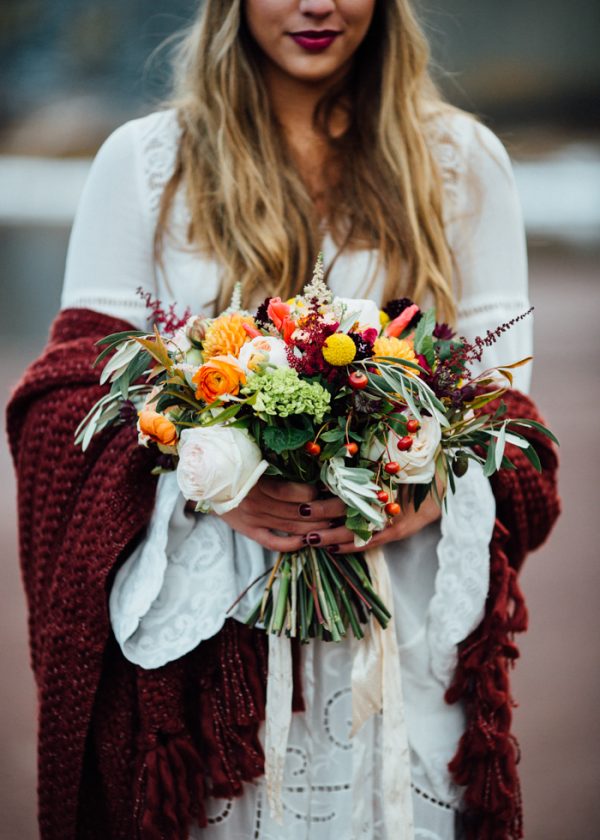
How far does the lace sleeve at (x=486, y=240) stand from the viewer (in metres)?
1.69

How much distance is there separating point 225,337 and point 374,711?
22.1 inches

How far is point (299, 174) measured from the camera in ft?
5.68

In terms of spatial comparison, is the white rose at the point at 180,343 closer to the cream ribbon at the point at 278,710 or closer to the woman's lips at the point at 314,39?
the cream ribbon at the point at 278,710

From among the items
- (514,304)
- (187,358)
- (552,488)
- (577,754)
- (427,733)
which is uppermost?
Result: (514,304)

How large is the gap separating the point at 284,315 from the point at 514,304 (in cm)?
52

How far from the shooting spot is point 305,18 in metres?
1.59

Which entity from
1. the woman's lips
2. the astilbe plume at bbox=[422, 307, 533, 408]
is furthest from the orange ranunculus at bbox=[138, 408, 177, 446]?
the woman's lips

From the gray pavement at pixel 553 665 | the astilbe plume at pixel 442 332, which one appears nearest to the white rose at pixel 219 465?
the astilbe plume at pixel 442 332

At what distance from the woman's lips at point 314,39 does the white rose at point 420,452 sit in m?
0.66

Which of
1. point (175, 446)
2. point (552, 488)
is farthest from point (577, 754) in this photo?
point (175, 446)

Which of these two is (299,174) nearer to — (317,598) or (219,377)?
(219,377)

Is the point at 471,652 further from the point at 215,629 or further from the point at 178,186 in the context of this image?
the point at 178,186

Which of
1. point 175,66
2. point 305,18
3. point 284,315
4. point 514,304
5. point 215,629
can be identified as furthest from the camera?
point 175,66

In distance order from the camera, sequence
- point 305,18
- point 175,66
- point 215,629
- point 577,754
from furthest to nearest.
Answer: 1. point 577,754
2. point 175,66
3. point 305,18
4. point 215,629
